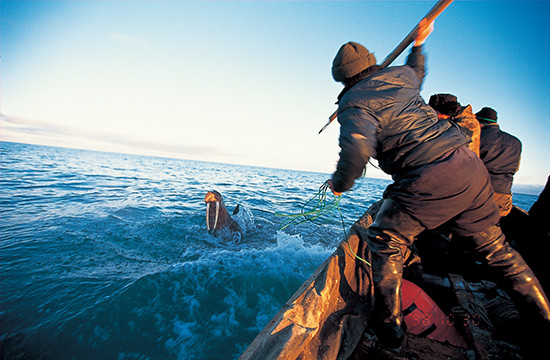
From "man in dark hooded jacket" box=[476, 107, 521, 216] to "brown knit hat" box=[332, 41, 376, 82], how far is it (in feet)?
8.69

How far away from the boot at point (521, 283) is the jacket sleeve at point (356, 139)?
1.32 meters

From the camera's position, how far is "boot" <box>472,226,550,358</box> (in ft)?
5.66

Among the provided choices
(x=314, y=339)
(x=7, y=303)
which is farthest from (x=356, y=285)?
(x=7, y=303)

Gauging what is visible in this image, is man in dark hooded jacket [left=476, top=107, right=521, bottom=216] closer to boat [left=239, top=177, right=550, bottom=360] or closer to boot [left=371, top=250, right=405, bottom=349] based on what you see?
boat [left=239, top=177, right=550, bottom=360]

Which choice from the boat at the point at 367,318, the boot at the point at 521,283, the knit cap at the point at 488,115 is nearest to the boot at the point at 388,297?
the boat at the point at 367,318

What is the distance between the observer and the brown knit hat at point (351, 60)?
5.82 ft

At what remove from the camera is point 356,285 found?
96.5 inches

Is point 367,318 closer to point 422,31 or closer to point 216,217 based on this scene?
point 422,31

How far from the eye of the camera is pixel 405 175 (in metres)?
1.64

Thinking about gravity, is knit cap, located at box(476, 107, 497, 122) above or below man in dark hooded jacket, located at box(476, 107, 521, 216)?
above

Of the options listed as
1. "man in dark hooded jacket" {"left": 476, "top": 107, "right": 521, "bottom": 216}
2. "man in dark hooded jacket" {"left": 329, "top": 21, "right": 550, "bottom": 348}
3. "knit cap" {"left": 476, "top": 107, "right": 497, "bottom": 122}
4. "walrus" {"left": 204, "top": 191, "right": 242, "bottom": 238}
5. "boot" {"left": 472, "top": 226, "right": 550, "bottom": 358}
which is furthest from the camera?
"walrus" {"left": 204, "top": 191, "right": 242, "bottom": 238}

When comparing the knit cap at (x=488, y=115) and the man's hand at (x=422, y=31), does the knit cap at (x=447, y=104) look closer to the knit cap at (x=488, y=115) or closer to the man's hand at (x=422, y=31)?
the man's hand at (x=422, y=31)

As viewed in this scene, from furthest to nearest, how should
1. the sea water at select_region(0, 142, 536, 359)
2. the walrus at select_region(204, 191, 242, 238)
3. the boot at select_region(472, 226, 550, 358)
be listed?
1. the walrus at select_region(204, 191, 242, 238)
2. the sea water at select_region(0, 142, 536, 359)
3. the boot at select_region(472, 226, 550, 358)

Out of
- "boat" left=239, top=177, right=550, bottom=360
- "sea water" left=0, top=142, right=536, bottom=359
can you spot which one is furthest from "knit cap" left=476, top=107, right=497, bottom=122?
"sea water" left=0, top=142, right=536, bottom=359
